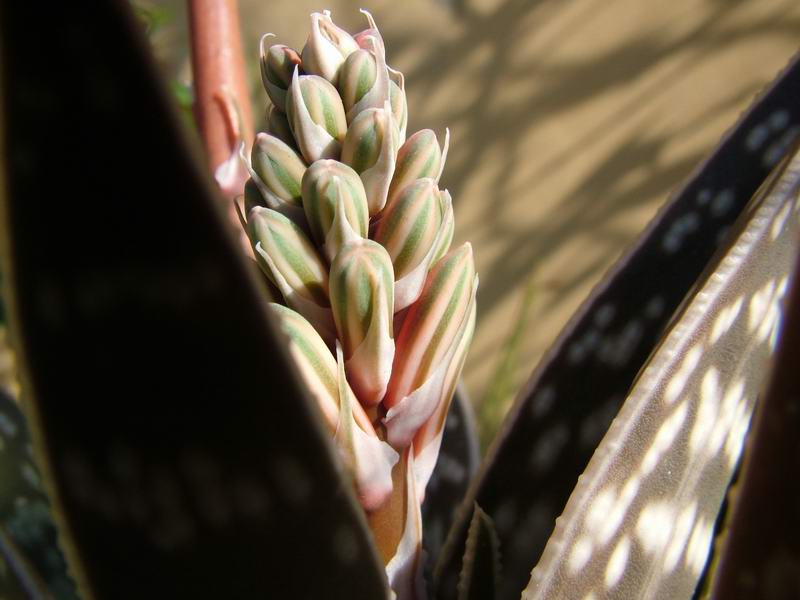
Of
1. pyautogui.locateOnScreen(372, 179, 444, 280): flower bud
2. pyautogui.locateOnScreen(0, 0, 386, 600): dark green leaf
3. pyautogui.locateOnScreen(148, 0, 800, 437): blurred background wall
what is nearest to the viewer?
pyautogui.locateOnScreen(0, 0, 386, 600): dark green leaf

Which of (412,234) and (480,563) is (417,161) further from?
(480,563)

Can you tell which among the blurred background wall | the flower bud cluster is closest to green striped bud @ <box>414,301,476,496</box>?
the flower bud cluster

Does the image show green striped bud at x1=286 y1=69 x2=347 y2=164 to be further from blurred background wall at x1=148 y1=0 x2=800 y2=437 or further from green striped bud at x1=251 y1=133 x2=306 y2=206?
blurred background wall at x1=148 y1=0 x2=800 y2=437

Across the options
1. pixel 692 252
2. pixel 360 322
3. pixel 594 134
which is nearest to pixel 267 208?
pixel 360 322

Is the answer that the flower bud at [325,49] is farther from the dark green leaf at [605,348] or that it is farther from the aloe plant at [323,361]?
the dark green leaf at [605,348]

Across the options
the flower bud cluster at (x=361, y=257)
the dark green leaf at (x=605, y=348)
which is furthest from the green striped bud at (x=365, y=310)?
the dark green leaf at (x=605, y=348)

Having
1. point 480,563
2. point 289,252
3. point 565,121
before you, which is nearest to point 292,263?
point 289,252
